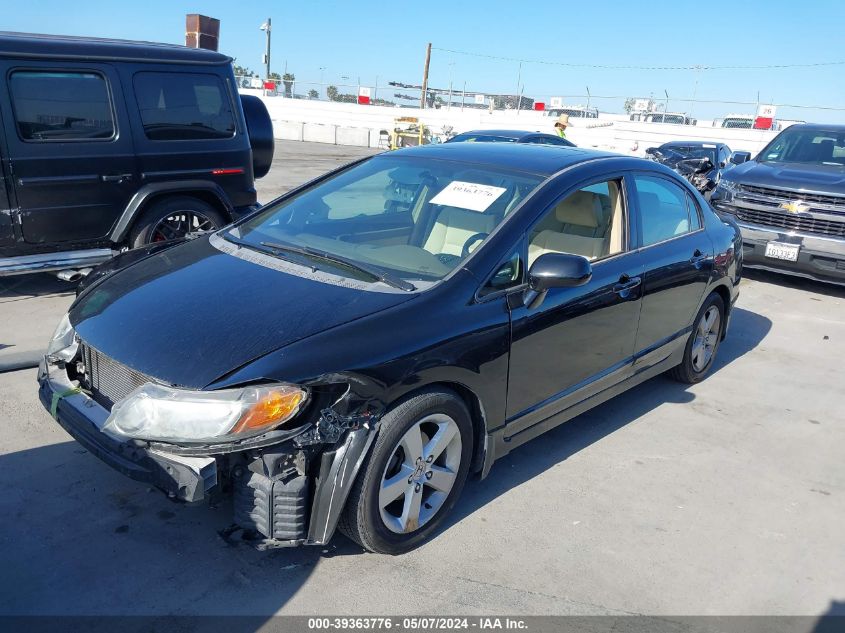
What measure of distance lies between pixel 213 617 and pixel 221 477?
20.4 inches

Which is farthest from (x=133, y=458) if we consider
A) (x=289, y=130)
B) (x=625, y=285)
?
(x=289, y=130)

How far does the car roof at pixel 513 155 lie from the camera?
390 centimetres

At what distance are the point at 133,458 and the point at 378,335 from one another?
3.36 ft

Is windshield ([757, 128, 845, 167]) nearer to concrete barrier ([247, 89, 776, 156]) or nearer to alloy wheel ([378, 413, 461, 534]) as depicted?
alloy wheel ([378, 413, 461, 534])

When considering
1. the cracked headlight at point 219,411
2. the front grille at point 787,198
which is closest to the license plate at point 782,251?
the front grille at point 787,198

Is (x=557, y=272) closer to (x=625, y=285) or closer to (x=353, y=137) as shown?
(x=625, y=285)

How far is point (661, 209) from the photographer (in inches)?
180

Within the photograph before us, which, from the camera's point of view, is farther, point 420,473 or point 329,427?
point 420,473

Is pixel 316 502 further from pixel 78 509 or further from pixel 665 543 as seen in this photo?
pixel 665 543

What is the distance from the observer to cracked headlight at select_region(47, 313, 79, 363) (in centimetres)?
321

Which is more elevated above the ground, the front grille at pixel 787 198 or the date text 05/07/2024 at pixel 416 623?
the front grille at pixel 787 198

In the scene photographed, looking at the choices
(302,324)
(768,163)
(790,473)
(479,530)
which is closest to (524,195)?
(302,324)

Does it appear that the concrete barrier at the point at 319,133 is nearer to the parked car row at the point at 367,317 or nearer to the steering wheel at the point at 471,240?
the parked car row at the point at 367,317

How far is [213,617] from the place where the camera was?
264 centimetres
